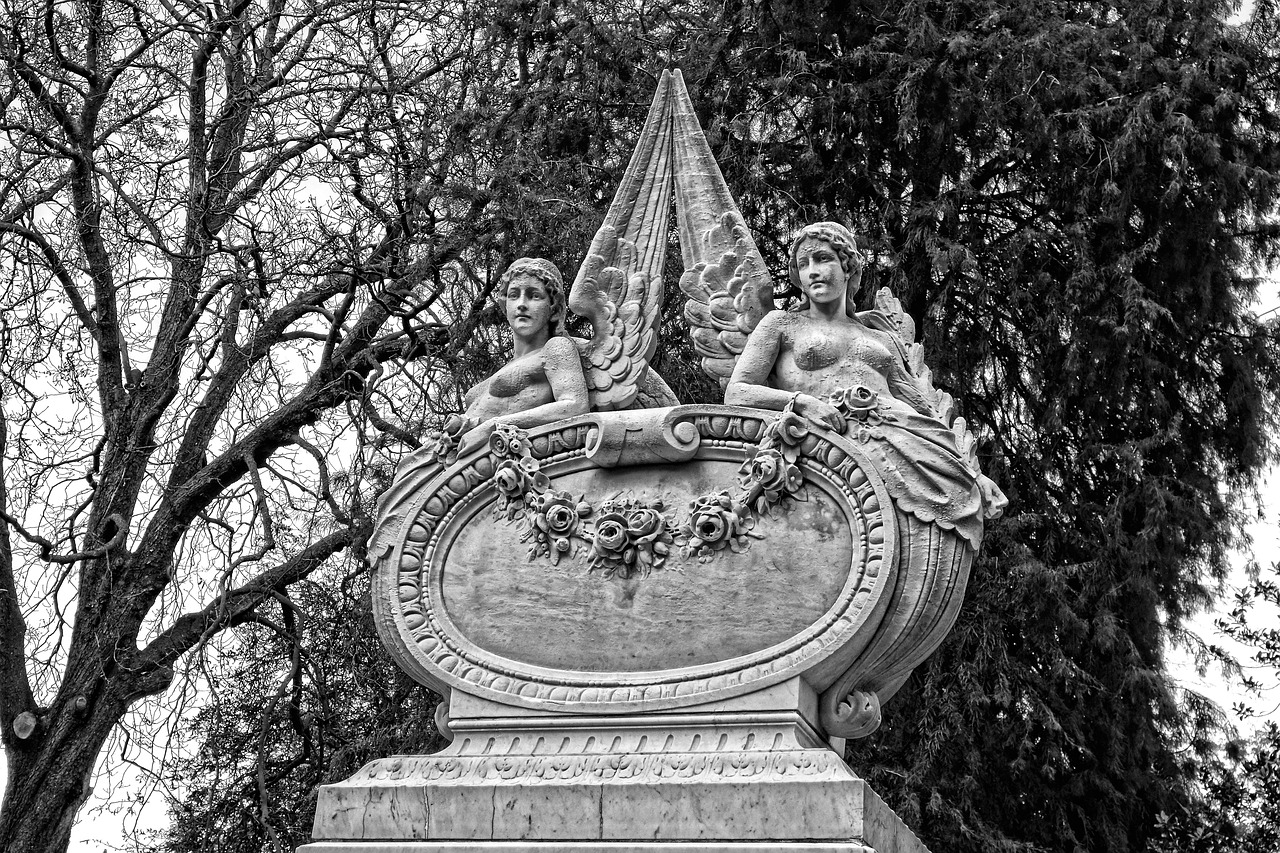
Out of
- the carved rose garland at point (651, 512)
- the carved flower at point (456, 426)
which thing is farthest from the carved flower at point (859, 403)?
the carved flower at point (456, 426)

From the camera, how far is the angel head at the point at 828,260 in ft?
19.9

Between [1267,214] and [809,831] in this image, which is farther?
[1267,214]

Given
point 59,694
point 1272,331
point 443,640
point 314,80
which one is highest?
point 314,80

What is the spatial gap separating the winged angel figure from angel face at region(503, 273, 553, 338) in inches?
21.5

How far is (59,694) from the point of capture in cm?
1009

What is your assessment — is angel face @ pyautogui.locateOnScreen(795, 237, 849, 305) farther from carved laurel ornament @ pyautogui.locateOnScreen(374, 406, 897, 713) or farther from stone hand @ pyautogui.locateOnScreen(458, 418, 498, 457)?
stone hand @ pyautogui.locateOnScreen(458, 418, 498, 457)

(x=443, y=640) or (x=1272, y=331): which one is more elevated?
(x=1272, y=331)

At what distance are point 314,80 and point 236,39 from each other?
2.05 feet

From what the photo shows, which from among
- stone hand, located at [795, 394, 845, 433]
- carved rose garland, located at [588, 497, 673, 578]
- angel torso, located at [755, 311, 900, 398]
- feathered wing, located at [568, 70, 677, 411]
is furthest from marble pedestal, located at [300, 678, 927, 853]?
feathered wing, located at [568, 70, 677, 411]

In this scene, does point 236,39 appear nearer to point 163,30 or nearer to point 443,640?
point 163,30

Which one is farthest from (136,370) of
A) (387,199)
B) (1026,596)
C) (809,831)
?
(809,831)

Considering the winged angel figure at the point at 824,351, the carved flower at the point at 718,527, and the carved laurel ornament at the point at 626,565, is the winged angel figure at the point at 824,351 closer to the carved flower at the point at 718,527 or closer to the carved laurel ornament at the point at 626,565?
the carved laurel ornament at the point at 626,565

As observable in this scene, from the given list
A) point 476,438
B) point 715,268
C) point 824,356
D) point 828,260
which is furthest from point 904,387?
point 476,438

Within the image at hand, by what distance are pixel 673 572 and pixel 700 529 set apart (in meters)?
0.18
